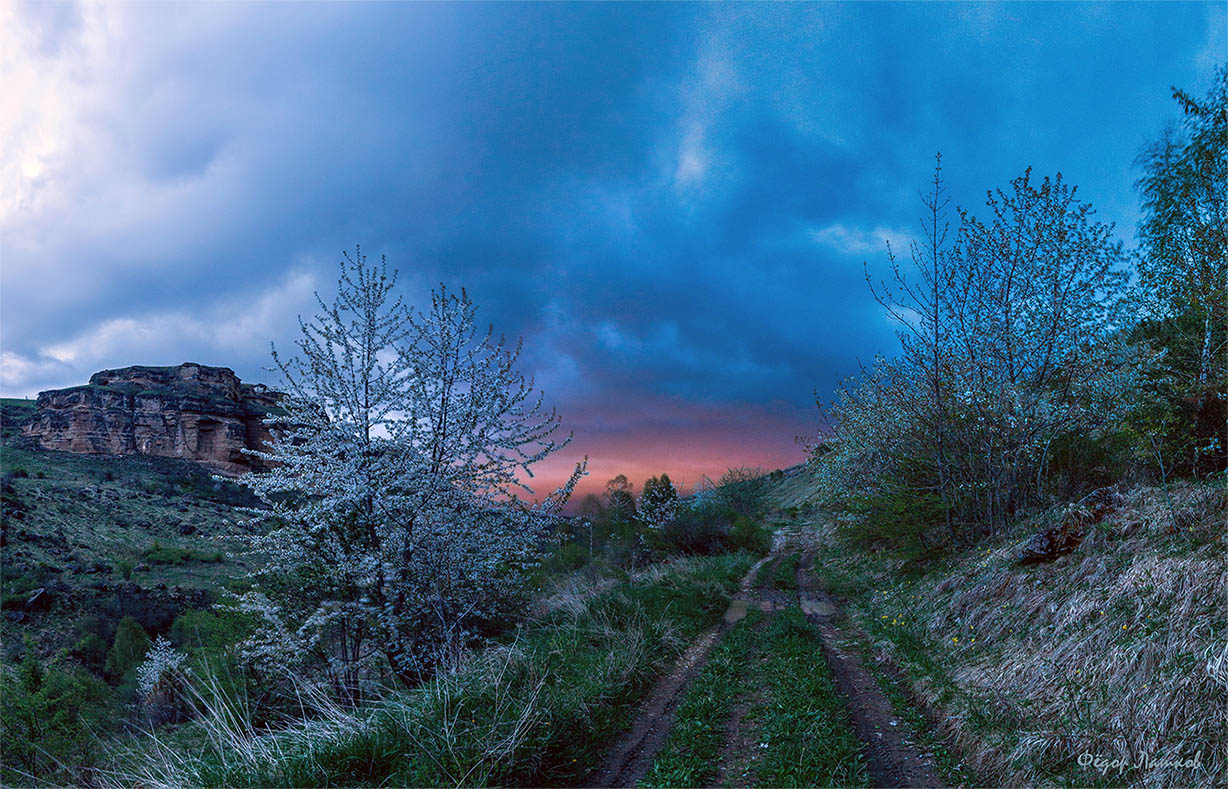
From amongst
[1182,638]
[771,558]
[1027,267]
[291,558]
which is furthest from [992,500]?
[291,558]

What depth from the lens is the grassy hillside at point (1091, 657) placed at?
3635 mm

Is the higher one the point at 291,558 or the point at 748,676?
the point at 291,558

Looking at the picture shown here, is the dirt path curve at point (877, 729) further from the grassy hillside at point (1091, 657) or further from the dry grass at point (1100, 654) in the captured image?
the dry grass at point (1100, 654)

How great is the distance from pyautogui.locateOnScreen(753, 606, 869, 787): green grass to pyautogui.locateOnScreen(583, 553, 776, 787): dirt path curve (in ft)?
2.96

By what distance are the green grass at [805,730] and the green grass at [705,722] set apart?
0.36m

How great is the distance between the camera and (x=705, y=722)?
18.2ft

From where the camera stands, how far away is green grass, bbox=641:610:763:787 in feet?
14.9

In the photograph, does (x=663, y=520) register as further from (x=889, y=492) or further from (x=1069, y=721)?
(x=1069, y=721)

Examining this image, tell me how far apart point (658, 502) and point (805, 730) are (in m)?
20.9

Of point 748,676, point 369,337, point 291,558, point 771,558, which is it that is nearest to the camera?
point 748,676

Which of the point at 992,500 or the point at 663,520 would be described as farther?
the point at 663,520

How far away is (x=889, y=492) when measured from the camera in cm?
1266

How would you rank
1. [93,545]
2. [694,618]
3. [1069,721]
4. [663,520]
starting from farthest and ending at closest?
[93,545] → [663,520] → [694,618] → [1069,721]

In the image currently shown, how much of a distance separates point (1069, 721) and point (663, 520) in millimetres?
19462
